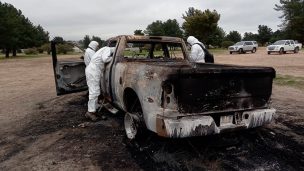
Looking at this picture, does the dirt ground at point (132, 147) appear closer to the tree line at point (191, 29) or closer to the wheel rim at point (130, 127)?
the wheel rim at point (130, 127)

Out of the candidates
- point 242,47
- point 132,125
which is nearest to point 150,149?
point 132,125

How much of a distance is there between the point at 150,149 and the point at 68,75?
4.10 metres

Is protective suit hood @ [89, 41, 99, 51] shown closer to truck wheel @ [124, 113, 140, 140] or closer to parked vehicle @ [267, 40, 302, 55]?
truck wheel @ [124, 113, 140, 140]

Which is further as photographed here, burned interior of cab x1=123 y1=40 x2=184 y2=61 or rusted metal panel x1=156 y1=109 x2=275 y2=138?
burned interior of cab x1=123 y1=40 x2=184 y2=61

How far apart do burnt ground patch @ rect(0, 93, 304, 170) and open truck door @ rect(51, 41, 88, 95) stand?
154 centimetres

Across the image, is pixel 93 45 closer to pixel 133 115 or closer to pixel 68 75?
pixel 68 75

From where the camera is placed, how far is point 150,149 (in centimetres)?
599

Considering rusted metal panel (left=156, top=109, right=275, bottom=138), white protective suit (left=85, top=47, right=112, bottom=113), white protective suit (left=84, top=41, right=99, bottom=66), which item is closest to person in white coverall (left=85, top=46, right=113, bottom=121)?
white protective suit (left=85, top=47, right=112, bottom=113)

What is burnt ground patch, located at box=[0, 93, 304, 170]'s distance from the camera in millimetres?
5273

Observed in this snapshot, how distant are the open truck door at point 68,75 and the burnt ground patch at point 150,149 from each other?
154cm

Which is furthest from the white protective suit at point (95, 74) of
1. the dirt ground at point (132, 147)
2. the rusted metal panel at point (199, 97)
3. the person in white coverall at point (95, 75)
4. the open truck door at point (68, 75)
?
the rusted metal panel at point (199, 97)

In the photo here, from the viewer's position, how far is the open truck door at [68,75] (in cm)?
912

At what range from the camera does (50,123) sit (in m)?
8.14

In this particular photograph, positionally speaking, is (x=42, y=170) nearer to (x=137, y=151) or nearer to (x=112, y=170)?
(x=112, y=170)
